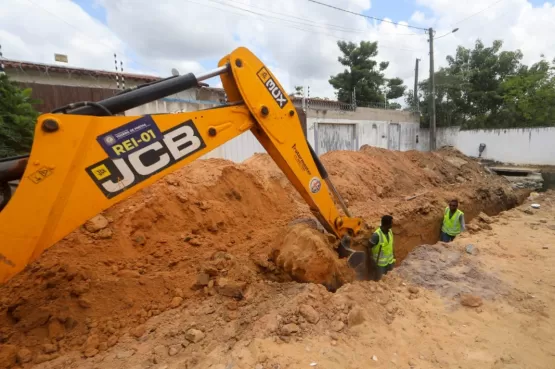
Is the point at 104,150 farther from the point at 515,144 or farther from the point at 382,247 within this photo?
the point at 515,144

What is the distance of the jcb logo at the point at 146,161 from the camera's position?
7.35ft

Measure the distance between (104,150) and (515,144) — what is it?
2141 centimetres

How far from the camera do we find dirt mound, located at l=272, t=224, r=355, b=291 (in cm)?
381

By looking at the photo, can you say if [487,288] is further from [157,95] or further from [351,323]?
[157,95]

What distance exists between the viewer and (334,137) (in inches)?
547

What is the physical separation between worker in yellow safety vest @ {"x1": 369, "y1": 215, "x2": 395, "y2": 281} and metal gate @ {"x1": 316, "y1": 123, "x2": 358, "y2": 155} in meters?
7.66

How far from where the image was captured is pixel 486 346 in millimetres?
2857

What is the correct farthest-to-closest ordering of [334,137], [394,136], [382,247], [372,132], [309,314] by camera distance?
[394,136], [372,132], [334,137], [382,247], [309,314]

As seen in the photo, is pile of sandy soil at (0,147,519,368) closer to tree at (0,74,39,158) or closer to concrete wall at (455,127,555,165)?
tree at (0,74,39,158)

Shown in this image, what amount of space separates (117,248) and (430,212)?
7528 mm

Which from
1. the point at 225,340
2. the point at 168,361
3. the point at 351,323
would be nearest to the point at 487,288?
the point at 351,323

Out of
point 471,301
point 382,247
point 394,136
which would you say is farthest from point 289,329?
point 394,136

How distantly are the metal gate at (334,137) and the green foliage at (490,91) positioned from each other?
9.27 metres

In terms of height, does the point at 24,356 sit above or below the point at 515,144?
below
